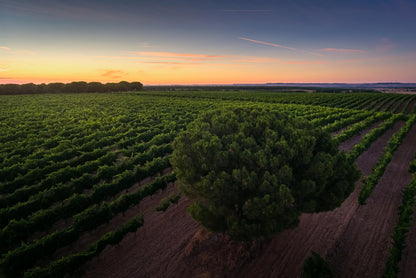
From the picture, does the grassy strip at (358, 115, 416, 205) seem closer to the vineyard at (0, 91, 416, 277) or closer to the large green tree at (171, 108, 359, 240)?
the vineyard at (0, 91, 416, 277)

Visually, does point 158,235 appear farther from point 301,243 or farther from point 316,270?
point 316,270

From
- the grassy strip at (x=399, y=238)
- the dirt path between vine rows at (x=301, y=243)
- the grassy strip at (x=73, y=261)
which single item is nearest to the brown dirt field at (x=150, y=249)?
the grassy strip at (x=73, y=261)

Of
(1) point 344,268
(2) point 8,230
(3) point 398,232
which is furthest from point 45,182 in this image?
(3) point 398,232

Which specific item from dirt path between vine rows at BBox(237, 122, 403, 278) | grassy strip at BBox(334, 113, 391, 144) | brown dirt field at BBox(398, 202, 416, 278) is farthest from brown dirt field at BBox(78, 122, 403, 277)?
grassy strip at BBox(334, 113, 391, 144)

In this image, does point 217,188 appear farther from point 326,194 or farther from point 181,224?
point 181,224

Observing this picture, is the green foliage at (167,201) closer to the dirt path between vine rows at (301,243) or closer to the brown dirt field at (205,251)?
the brown dirt field at (205,251)

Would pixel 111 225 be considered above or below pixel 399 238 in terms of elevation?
below

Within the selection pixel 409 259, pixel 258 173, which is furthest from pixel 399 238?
pixel 258 173
